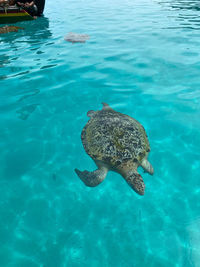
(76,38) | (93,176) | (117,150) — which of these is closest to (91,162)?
(93,176)

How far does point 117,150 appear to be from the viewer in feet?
15.8

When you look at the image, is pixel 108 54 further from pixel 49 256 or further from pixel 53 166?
pixel 49 256

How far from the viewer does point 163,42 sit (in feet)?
40.3

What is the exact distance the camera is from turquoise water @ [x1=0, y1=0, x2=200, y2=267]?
359 centimetres

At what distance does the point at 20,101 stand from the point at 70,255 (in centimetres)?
556

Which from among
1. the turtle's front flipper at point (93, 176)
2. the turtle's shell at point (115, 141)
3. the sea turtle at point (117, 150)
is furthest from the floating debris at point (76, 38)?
the turtle's front flipper at point (93, 176)

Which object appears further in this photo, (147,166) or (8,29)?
(8,29)

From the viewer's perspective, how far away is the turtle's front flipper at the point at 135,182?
4.19m

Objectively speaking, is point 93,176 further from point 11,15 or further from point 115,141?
point 11,15

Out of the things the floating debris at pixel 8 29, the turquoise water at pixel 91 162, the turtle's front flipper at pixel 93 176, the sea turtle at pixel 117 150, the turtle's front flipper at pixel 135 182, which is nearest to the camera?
the turquoise water at pixel 91 162

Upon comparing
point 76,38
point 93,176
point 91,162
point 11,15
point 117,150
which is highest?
point 11,15

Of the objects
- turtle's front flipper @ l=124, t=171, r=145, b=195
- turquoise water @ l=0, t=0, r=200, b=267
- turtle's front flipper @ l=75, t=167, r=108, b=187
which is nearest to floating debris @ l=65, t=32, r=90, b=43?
turquoise water @ l=0, t=0, r=200, b=267

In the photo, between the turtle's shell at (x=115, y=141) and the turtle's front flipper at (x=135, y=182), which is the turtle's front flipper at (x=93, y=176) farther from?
the turtle's front flipper at (x=135, y=182)

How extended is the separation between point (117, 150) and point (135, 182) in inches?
36.1
